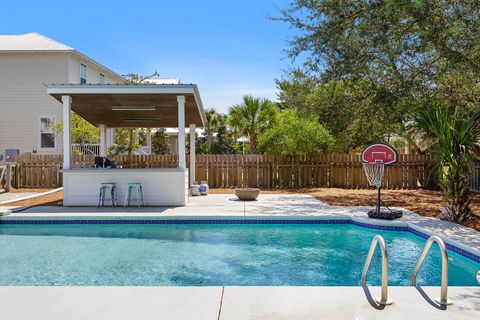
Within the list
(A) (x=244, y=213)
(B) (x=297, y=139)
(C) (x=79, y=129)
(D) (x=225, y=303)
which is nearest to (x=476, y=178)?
(B) (x=297, y=139)

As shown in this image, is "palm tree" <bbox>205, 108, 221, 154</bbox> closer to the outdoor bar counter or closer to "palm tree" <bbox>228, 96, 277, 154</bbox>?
"palm tree" <bbox>228, 96, 277, 154</bbox>

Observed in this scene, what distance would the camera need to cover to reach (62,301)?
3.65 meters

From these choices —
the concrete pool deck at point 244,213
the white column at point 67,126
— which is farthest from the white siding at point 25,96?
the concrete pool deck at point 244,213

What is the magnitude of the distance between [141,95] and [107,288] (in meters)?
6.94

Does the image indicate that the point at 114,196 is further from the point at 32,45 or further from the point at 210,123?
the point at 210,123

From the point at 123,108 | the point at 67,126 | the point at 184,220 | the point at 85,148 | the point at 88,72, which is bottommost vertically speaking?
the point at 184,220

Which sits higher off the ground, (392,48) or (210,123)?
(392,48)

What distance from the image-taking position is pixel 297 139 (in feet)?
51.5

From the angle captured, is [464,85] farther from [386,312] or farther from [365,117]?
[386,312]

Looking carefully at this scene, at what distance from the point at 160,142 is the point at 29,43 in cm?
1185

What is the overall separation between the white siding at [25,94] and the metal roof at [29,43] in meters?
0.31

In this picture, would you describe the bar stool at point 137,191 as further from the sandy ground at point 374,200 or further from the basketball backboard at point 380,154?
the basketball backboard at point 380,154

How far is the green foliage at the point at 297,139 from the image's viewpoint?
51.0 feet

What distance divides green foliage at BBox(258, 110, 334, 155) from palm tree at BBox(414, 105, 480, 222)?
7.21m
